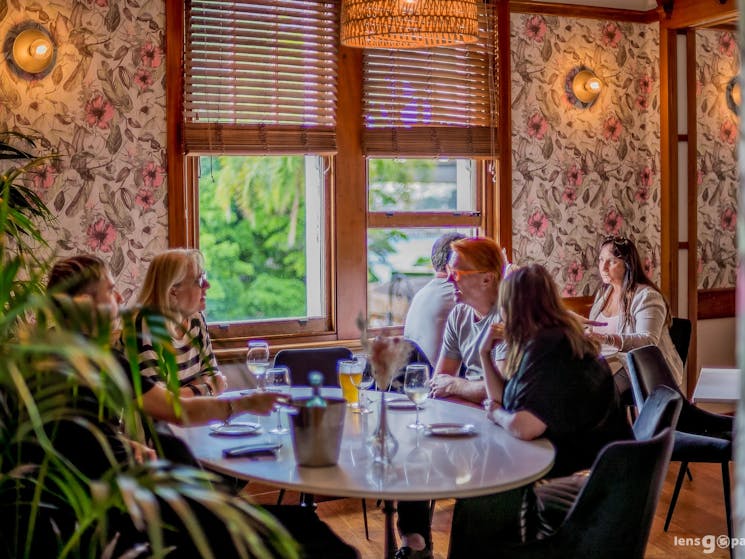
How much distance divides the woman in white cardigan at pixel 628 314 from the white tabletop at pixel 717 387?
1.75ft

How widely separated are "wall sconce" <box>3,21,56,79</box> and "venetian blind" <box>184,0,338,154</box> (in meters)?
0.64

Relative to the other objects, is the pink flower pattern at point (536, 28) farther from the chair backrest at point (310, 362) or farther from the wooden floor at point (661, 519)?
the wooden floor at point (661, 519)

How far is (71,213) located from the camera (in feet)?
13.5

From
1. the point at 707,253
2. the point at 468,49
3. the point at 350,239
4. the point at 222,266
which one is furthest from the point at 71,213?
the point at 707,253

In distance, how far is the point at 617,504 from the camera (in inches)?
92.7

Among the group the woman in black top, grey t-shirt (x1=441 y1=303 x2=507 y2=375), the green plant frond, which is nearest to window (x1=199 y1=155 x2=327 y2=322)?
grey t-shirt (x1=441 y1=303 x2=507 y2=375)

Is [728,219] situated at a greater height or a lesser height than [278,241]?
greater

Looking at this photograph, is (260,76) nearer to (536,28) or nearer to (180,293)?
(180,293)

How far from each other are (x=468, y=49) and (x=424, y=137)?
56 centimetres

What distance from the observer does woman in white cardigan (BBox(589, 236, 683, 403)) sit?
430 cm

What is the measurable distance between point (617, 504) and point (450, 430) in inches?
23.6

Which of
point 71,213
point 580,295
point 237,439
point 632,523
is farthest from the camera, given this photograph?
point 580,295

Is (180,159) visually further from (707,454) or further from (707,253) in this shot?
(707,253)

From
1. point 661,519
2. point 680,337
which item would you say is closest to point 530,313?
point 661,519
